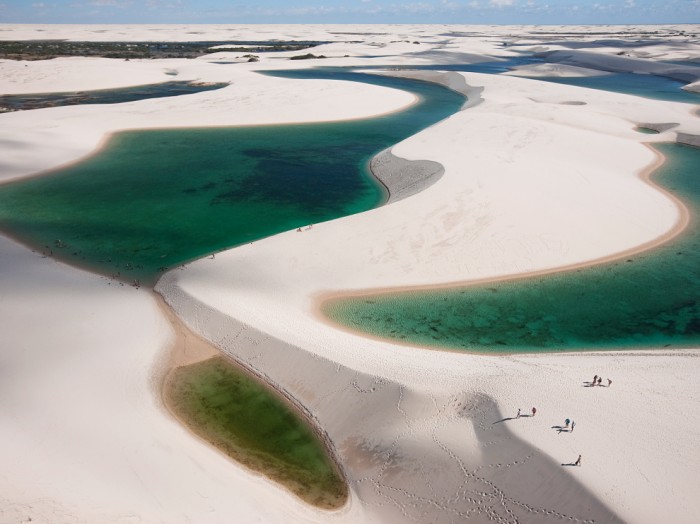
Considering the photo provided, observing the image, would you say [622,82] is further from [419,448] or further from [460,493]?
[460,493]

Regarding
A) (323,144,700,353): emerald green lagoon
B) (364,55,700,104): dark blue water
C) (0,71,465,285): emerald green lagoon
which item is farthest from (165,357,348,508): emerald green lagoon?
(364,55,700,104): dark blue water

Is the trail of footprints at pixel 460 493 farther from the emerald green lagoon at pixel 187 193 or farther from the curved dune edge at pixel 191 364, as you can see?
the emerald green lagoon at pixel 187 193

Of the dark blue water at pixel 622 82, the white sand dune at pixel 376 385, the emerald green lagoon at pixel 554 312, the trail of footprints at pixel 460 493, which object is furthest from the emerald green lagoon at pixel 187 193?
the dark blue water at pixel 622 82

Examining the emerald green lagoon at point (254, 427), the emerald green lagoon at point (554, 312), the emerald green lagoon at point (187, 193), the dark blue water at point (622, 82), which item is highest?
the dark blue water at point (622, 82)

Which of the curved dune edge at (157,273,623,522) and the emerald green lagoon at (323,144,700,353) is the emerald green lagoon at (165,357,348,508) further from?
the emerald green lagoon at (323,144,700,353)

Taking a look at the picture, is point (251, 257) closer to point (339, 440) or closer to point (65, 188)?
point (339, 440)
